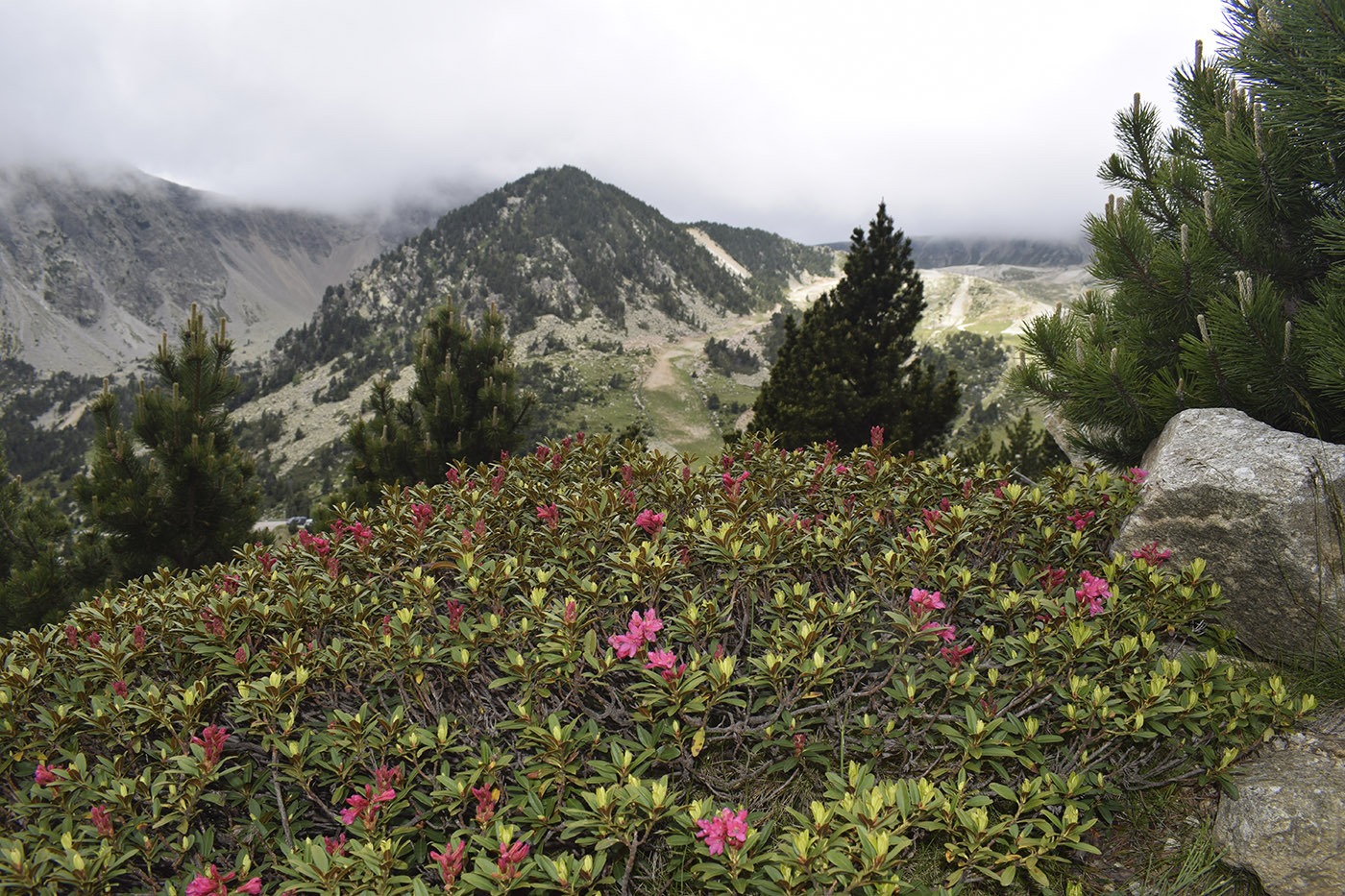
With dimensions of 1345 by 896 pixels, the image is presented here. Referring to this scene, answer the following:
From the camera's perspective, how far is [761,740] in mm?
2920

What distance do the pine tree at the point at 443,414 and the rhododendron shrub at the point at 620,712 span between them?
8.93 metres

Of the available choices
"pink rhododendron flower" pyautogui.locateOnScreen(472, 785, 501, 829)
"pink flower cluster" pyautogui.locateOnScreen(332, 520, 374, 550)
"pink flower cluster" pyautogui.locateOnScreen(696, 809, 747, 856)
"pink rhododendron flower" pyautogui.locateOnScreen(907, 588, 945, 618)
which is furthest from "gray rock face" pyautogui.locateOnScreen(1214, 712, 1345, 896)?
"pink flower cluster" pyautogui.locateOnScreen(332, 520, 374, 550)

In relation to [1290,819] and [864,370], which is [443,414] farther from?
[1290,819]

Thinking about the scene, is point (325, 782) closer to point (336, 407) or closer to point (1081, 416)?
point (1081, 416)

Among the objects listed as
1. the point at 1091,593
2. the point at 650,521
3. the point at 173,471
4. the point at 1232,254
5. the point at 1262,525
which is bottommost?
the point at 1091,593

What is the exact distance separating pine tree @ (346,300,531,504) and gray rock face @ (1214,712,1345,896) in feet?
39.8

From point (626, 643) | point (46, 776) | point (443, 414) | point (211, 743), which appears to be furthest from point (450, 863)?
→ point (443, 414)

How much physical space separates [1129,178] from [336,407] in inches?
4640

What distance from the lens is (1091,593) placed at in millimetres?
3279

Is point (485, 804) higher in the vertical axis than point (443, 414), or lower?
lower

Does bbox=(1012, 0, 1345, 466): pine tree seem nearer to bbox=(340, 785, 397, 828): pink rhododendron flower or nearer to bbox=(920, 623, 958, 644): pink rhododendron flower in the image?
bbox=(920, 623, 958, 644): pink rhododendron flower

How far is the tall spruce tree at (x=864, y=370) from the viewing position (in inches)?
660

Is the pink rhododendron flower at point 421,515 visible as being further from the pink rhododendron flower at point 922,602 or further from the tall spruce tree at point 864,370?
the tall spruce tree at point 864,370

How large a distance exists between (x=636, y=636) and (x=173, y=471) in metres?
11.6
